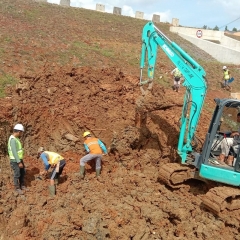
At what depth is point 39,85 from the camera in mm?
10297

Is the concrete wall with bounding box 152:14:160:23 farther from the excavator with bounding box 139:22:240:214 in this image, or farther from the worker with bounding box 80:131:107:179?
the worker with bounding box 80:131:107:179

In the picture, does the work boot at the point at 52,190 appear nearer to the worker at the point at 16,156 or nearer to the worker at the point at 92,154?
the worker at the point at 16,156

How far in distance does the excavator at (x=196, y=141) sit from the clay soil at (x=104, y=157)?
0.39 meters

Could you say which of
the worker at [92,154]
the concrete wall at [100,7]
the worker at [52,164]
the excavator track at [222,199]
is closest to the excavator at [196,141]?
the excavator track at [222,199]

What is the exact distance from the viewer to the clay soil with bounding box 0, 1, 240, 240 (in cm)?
623

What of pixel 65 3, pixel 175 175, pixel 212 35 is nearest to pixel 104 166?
pixel 175 175

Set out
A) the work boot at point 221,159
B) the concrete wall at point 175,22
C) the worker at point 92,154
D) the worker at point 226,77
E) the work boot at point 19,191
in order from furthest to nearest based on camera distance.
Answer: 1. the concrete wall at point 175,22
2. the worker at point 226,77
3. the worker at point 92,154
4. the work boot at point 19,191
5. the work boot at point 221,159

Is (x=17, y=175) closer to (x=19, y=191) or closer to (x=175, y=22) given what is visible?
(x=19, y=191)

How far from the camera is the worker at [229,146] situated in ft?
21.7

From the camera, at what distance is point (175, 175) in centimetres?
744

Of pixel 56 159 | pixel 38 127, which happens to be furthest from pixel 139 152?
pixel 38 127

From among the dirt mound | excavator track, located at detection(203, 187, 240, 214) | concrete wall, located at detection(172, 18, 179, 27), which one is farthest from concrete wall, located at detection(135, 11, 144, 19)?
excavator track, located at detection(203, 187, 240, 214)

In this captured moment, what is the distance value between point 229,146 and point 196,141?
931 millimetres

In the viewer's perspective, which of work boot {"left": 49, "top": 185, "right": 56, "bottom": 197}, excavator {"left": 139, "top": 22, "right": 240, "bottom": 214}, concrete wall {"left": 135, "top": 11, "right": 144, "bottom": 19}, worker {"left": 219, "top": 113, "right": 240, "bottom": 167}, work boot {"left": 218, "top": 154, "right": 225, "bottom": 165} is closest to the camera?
excavator {"left": 139, "top": 22, "right": 240, "bottom": 214}
